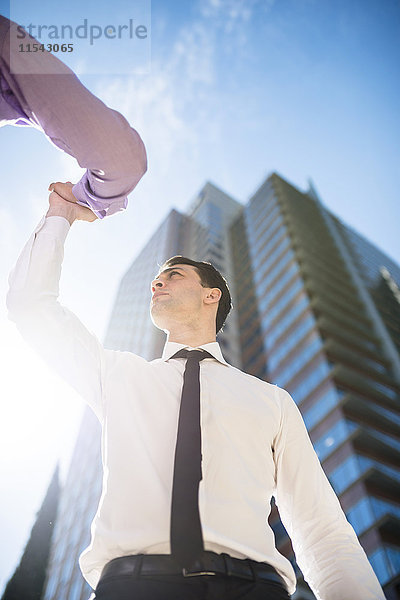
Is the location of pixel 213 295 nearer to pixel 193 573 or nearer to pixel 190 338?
pixel 190 338

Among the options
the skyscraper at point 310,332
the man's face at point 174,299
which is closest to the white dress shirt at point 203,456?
the man's face at point 174,299

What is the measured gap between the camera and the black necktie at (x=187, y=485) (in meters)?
1.09

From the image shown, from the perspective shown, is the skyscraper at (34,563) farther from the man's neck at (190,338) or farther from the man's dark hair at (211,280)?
the man's neck at (190,338)

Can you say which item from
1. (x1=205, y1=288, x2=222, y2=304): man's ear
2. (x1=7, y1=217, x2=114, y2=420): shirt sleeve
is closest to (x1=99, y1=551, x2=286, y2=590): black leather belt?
(x1=7, y1=217, x2=114, y2=420): shirt sleeve

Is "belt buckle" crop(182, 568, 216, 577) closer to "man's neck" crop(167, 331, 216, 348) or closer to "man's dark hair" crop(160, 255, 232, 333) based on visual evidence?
"man's neck" crop(167, 331, 216, 348)

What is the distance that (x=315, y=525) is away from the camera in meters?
1.67

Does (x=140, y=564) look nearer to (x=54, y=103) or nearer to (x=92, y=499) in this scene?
(x=54, y=103)

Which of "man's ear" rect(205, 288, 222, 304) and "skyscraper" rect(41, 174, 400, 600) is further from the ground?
"man's ear" rect(205, 288, 222, 304)

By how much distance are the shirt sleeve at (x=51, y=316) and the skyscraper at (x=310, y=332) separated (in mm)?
22806

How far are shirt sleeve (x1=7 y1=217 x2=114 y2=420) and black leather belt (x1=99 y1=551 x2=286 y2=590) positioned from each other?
0.69 meters

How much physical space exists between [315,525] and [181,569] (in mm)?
776

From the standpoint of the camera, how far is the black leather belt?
1109mm

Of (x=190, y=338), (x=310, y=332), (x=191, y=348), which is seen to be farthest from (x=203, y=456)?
(x=310, y=332)

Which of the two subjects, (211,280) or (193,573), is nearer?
(193,573)
